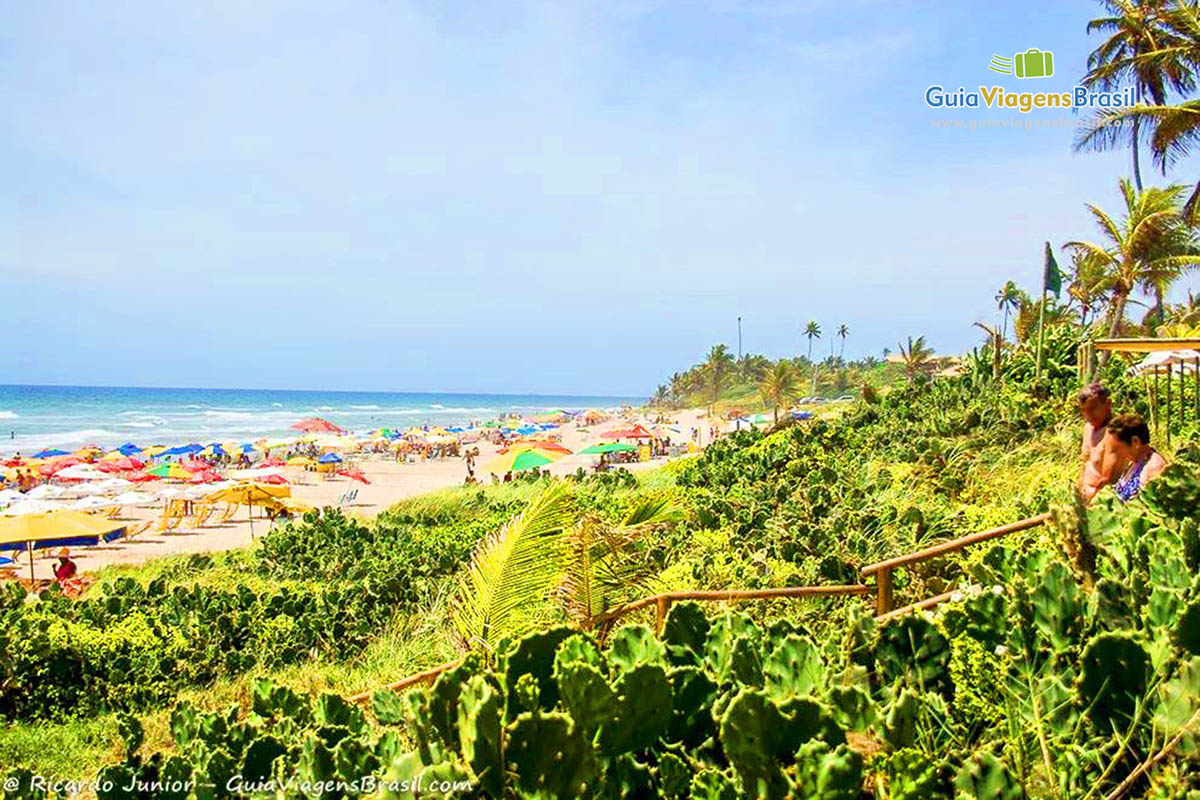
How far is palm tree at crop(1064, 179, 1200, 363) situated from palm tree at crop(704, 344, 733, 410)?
5370 centimetres

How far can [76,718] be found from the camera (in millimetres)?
6500

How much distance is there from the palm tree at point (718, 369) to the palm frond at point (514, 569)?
72594 mm

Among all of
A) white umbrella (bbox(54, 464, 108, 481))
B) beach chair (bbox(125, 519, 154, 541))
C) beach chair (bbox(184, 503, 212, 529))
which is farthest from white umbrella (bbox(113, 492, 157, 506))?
white umbrella (bbox(54, 464, 108, 481))

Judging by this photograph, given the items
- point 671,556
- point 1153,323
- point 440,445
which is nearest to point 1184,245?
point 1153,323

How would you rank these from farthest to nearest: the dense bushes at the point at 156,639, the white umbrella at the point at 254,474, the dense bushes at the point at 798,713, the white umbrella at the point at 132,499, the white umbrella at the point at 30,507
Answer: the white umbrella at the point at 254,474, the white umbrella at the point at 132,499, the white umbrella at the point at 30,507, the dense bushes at the point at 156,639, the dense bushes at the point at 798,713

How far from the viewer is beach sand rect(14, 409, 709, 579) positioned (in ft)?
60.9

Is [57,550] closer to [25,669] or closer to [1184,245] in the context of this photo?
[25,669]

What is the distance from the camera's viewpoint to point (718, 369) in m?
78.9

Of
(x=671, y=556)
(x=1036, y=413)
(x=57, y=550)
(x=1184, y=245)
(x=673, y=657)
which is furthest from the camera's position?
(x=1184, y=245)

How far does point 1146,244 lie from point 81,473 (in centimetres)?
3057

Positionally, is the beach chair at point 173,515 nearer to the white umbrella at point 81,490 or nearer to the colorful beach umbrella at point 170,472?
the white umbrella at point 81,490

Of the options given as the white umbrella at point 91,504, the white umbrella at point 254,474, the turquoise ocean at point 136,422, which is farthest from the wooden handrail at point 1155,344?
the turquoise ocean at point 136,422

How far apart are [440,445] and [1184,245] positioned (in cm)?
3280

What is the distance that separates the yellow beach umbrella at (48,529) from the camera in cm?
1380
